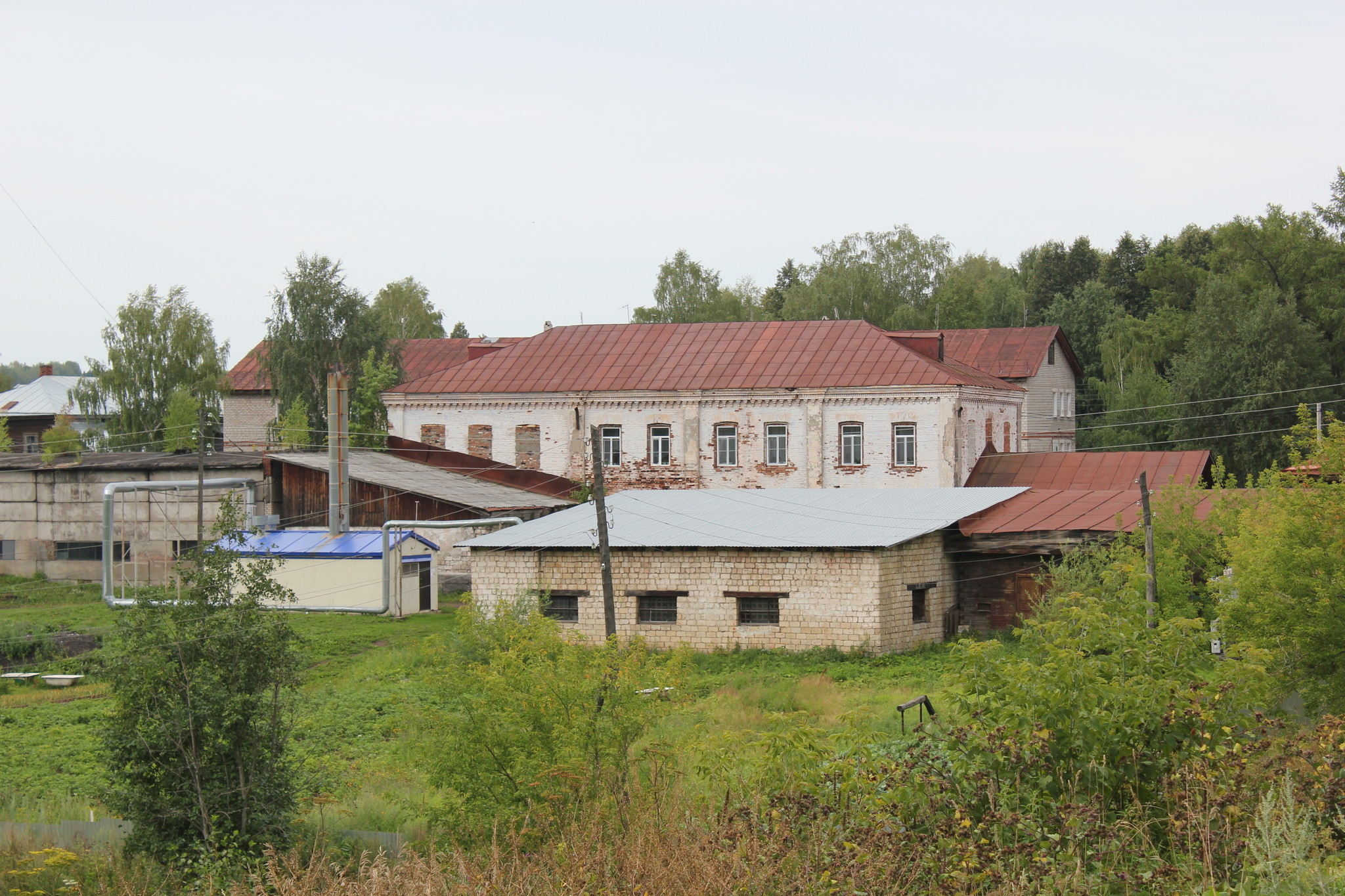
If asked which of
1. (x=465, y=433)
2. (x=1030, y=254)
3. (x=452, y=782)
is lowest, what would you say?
(x=452, y=782)

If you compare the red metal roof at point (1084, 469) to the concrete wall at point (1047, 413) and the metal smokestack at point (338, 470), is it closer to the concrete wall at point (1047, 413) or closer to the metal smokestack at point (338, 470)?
the concrete wall at point (1047, 413)

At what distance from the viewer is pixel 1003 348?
46625 mm

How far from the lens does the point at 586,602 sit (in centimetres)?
2397

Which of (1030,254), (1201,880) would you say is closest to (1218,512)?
(1201,880)

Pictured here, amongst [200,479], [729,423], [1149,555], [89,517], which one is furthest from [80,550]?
[1149,555]

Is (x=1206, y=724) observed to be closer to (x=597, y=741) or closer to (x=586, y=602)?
(x=597, y=741)

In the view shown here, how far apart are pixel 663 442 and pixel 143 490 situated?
14.3 m

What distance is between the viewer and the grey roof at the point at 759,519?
23.2 meters

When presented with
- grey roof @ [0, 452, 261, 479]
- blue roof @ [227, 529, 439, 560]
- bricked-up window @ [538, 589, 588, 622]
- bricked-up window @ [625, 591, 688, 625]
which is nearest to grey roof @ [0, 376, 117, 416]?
grey roof @ [0, 452, 261, 479]

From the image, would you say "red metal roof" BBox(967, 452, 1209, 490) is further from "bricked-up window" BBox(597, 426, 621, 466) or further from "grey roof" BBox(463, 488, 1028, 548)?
"bricked-up window" BBox(597, 426, 621, 466)

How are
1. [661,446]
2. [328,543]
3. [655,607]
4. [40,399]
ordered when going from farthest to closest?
[40,399] < [661,446] < [328,543] < [655,607]

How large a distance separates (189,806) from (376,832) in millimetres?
1693

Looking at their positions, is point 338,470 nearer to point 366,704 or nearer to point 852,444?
point 366,704

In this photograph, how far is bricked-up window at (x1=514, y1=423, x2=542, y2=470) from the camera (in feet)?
122
